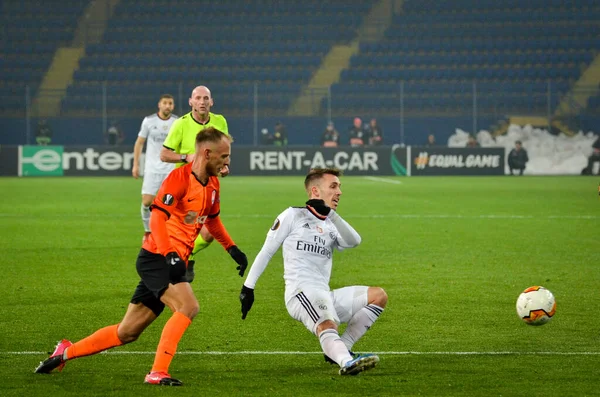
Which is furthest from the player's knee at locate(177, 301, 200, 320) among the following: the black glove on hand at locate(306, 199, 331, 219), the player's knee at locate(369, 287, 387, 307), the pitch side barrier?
the pitch side barrier

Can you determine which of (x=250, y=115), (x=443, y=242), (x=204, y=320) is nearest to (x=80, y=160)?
(x=250, y=115)

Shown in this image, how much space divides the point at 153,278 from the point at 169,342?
0.37m

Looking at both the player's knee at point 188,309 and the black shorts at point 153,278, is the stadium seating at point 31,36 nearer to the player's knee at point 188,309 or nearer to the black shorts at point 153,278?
the black shorts at point 153,278

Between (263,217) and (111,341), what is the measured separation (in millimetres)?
12120

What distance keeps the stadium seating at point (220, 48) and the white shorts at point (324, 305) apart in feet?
107

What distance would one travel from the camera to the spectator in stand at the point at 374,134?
36188 mm

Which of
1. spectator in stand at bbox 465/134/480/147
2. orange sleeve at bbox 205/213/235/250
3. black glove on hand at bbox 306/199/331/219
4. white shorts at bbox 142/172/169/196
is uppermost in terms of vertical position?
spectator in stand at bbox 465/134/480/147

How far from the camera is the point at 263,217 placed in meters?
18.0

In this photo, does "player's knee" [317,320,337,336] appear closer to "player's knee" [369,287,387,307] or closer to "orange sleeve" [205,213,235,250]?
"player's knee" [369,287,387,307]

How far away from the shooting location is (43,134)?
35.7m

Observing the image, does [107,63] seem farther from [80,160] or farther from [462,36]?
[462,36]

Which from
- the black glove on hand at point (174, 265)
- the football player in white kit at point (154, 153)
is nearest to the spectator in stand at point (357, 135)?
the football player in white kit at point (154, 153)

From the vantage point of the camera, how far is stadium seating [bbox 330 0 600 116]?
3953 cm

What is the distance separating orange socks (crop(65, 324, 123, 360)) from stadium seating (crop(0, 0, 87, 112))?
3505cm
